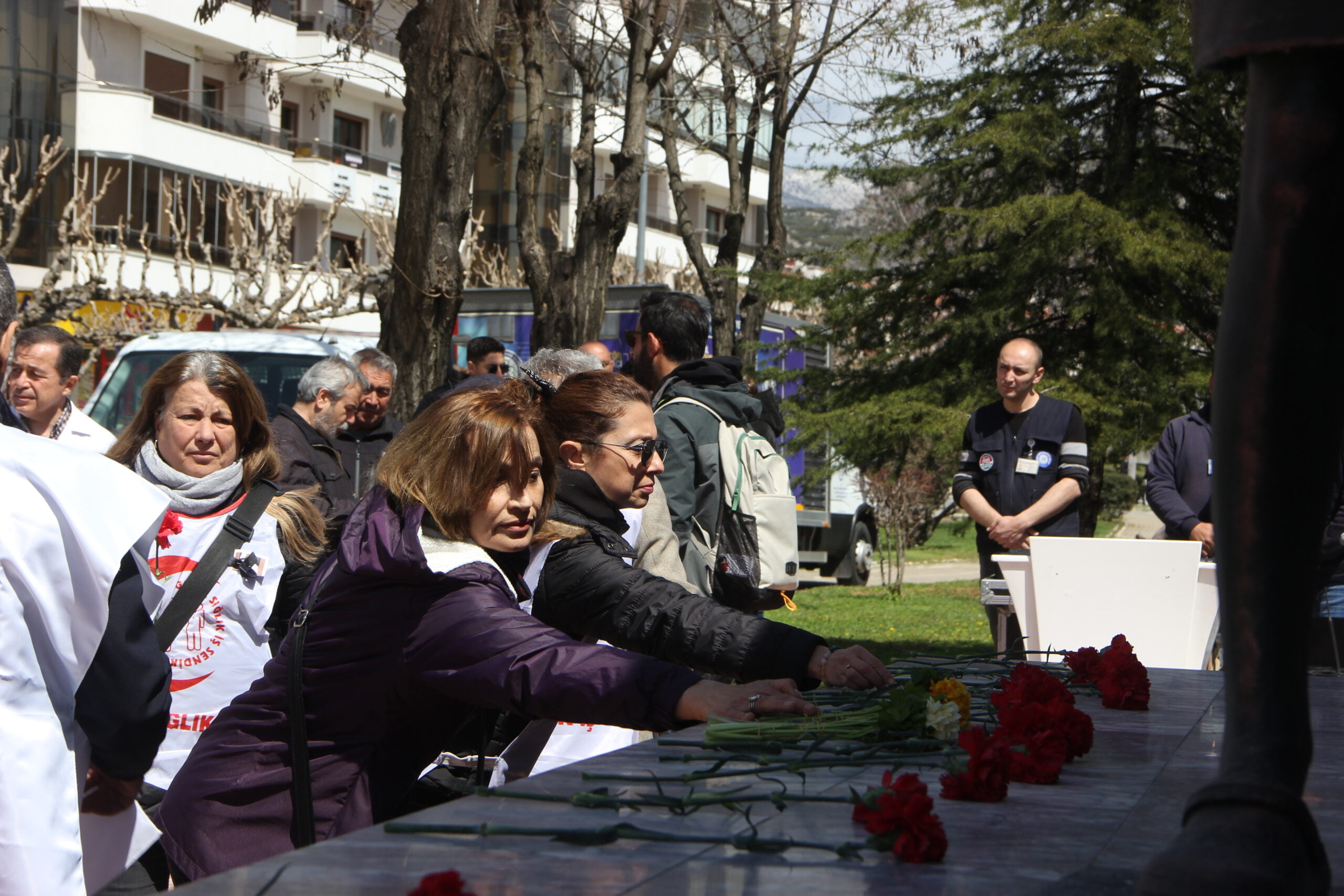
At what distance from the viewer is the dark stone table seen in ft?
4.83

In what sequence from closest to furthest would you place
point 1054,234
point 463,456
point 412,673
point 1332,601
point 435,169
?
point 412,673 < point 463,456 < point 1332,601 < point 435,169 < point 1054,234

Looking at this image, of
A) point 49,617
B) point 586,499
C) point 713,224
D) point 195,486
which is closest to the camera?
point 49,617

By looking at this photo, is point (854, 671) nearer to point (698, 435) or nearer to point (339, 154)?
point (698, 435)

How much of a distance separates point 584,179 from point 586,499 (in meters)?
10.0

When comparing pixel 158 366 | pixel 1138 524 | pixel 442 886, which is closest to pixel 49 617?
pixel 442 886

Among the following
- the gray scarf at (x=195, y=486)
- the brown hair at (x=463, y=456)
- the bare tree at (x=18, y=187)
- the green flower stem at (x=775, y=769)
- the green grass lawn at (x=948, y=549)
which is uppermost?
the bare tree at (x=18, y=187)

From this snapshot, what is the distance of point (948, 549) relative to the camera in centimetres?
3144

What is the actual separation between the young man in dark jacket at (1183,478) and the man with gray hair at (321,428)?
Answer: 423 centimetres

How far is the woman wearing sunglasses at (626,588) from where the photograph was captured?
324cm

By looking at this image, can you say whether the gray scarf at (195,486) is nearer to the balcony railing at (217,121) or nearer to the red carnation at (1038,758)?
the red carnation at (1038,758)

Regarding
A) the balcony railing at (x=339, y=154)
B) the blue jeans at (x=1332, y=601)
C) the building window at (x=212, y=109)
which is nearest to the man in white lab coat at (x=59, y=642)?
the blue jeans at (x=1332, y=601)

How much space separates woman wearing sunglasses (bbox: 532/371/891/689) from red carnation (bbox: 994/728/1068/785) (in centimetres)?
84

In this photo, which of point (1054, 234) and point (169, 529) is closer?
point (169, 529)

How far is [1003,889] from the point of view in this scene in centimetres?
147
